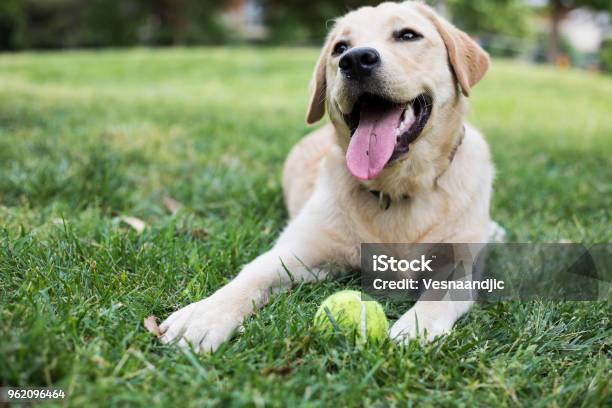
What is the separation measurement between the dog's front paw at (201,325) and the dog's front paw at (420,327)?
648 mm

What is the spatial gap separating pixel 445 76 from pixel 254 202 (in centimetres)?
164

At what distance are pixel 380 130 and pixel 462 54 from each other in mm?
738

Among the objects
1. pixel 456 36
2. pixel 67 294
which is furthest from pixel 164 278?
pixel 456 36

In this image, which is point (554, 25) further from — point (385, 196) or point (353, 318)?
point (353, 318)

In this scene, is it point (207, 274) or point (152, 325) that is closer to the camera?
point (152, 325)

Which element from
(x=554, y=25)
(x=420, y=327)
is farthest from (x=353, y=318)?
(x=554, y=25)

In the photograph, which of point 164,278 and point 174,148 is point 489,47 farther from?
point 164,278

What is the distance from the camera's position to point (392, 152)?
2.76m

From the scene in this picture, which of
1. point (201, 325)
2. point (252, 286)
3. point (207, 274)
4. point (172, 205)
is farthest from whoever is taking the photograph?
point (172, 205)

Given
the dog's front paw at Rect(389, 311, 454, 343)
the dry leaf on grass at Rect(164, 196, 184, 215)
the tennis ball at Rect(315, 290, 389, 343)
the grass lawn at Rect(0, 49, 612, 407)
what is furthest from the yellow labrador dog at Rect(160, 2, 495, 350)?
the dry leaf on grass at Rect(164, 196, 184, 215)

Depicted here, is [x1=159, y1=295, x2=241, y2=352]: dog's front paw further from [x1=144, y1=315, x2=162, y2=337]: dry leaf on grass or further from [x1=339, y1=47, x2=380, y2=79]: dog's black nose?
[x1=339, y1=47, x2=380, y2=79]: dog's black nose

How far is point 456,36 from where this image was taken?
3143 mm

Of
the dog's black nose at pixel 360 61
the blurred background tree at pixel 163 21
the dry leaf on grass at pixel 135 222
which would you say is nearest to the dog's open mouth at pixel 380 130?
the dog's black nose at pixel 360 61

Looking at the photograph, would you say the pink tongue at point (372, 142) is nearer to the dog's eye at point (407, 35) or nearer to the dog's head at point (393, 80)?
the dog's head at point (393, 80)
